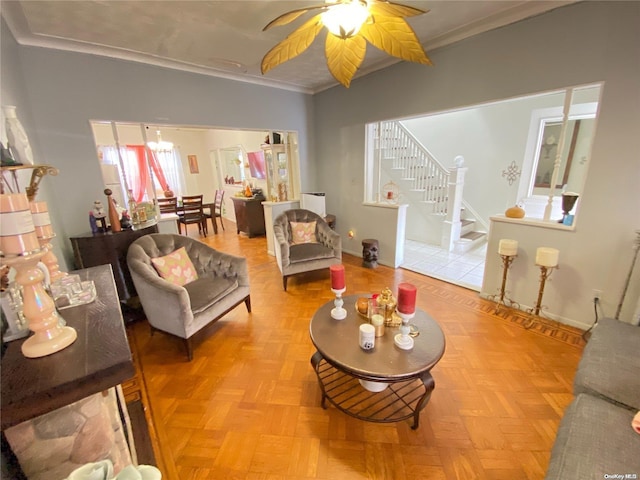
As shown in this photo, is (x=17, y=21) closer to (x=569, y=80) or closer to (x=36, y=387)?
(x=36, y=387)

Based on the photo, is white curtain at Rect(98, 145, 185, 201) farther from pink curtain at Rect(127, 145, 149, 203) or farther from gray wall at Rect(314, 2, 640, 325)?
gray wall at Rect(314, 2, 640, 325)

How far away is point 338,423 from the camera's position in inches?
62.5

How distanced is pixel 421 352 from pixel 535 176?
14.8 ft

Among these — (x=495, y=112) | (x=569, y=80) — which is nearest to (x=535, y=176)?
(x=495, y=112)

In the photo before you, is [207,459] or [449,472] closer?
[449,472]

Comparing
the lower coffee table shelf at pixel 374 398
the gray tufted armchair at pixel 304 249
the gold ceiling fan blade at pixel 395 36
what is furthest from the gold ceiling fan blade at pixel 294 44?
the gray tufted armchair at pixel 304 249

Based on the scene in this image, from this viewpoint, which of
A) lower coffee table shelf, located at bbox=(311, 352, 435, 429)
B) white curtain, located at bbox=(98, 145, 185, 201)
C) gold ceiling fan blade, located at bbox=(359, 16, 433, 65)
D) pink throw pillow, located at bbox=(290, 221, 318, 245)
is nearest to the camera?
gold ceiling fan blade, located at bbox=(359, 16, 433, 65)

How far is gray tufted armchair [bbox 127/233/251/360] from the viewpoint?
2043 mm

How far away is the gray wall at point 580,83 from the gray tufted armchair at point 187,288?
270 cm

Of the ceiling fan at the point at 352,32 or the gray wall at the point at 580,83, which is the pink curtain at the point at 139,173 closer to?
the gray wall at the point at 580,83

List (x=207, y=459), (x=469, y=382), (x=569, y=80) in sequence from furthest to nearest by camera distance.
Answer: (x=569, y=80), (x=469, y=382), (x=207, y=459)

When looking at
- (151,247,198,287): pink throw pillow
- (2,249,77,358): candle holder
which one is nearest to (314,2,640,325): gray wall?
(151,247,198,287): pink throw pillow

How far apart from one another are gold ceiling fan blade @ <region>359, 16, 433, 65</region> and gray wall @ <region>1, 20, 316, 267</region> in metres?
2.38

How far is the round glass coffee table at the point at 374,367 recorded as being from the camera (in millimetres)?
1408
